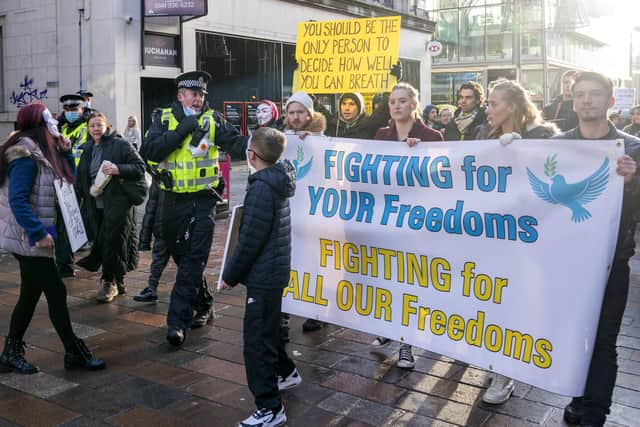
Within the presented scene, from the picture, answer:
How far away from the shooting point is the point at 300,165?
5.29 meters

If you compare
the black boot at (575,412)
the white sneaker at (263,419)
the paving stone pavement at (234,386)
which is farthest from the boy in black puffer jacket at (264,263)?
the black boot at (575,412)

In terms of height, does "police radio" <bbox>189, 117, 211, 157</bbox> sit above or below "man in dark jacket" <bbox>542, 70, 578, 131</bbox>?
below

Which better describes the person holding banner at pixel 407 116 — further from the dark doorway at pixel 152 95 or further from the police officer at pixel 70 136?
the dark doorway at pixel 152 95

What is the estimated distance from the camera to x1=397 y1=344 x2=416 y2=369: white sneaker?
16.2ft

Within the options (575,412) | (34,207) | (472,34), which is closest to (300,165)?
(34,207)

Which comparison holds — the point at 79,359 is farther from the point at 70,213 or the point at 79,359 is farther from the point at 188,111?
the point at 188,111

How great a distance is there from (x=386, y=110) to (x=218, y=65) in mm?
13277

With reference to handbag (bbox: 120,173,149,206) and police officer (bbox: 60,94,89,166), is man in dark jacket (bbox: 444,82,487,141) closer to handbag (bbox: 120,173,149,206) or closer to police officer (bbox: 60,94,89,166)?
handbag (bbox: 120,173,149,206)

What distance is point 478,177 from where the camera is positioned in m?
4.26

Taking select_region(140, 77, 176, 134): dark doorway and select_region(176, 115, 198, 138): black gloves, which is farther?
select_region(140, 77, 176, 134): dark doorway

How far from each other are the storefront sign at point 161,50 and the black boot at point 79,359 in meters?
13.9

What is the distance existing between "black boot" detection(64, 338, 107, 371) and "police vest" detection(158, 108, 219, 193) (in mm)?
1397

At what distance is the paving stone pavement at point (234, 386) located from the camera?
13.5 ft

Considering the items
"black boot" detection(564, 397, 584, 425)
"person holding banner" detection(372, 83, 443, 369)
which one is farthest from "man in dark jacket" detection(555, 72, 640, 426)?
"person holding banner" detection(372, 83, 443, 369)
